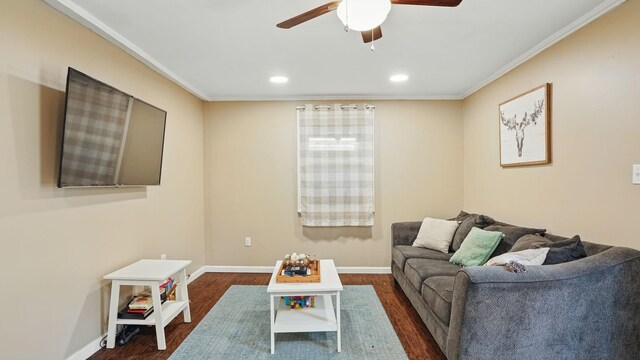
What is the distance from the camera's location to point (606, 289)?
1.74 m

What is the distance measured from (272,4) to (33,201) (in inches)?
74.2

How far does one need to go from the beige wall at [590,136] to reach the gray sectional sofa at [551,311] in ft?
1.23

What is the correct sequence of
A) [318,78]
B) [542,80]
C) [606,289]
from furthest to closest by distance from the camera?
[318,78] < [542,80] < [606,289]

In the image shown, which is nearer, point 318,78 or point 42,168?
point 42,168

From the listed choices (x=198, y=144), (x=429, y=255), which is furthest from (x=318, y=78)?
(x=429, y=255)

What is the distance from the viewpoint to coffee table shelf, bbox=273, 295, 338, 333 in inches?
89.6

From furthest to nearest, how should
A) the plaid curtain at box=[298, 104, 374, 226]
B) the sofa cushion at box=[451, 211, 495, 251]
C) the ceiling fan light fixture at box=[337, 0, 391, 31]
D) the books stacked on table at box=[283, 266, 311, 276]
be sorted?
the plaid curtain at box=[298, 104, 374, 226] < the sofa cushion at box=[451, 211, 495, 251] < the books stacked on table at box=[283, 266, 311, 276] < the ceiling fan light fixture at box=[337, 0, 391, 31]

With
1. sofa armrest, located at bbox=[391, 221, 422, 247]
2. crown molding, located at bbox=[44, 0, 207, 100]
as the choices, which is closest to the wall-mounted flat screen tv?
crown molding, located at bbox=[44, 0, 207, 100]

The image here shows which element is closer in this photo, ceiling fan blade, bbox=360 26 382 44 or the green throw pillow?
ceiling fan blade, bbox=360 26 382 44

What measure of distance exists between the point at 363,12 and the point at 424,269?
2.10 m

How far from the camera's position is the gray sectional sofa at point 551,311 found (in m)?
1.67

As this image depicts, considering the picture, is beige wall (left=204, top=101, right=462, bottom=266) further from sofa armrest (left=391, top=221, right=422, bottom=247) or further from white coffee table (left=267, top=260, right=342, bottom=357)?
white coffee table (left=267, top=260, right=342, bottom=357)

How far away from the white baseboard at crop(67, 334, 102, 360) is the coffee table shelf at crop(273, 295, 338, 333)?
4.32 feet

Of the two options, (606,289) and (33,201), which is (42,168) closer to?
(33,201)
